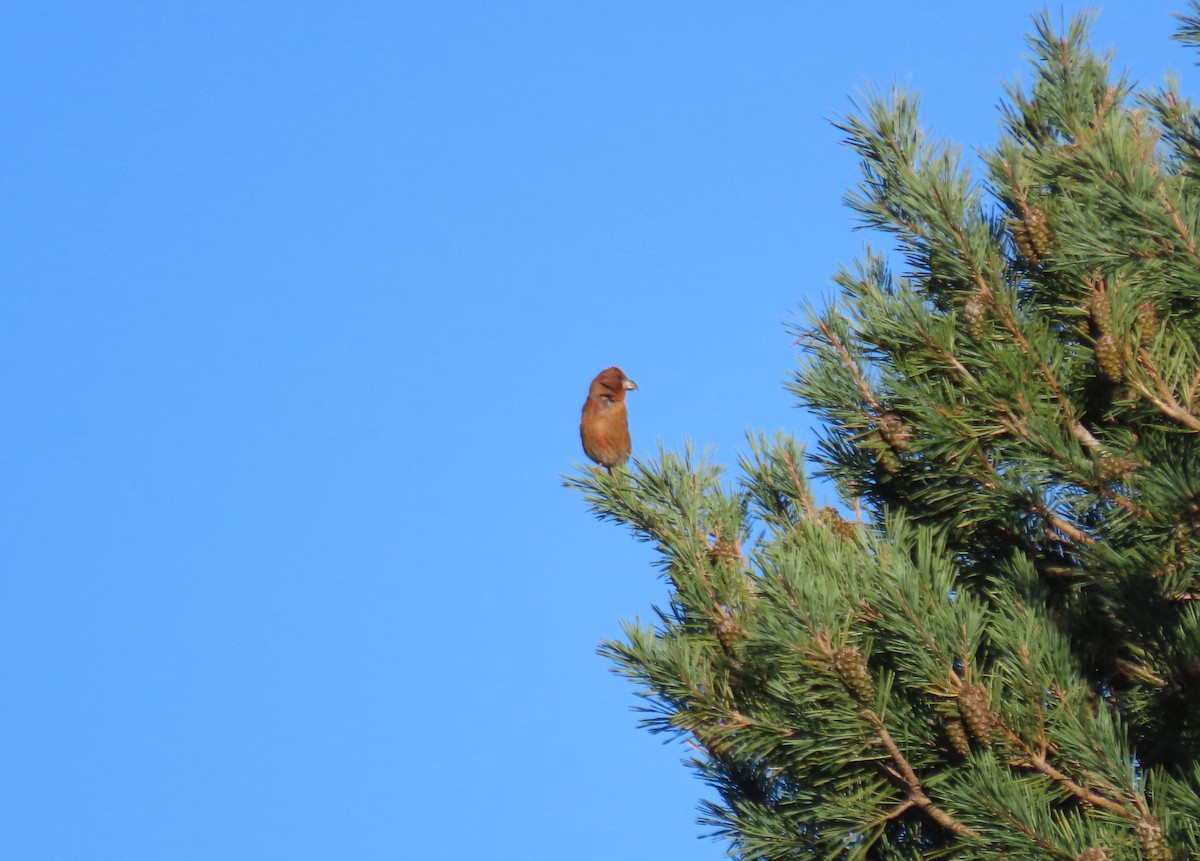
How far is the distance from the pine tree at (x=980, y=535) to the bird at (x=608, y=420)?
333 cm

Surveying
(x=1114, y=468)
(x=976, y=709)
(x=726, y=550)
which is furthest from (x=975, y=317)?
(x=976, y=709)

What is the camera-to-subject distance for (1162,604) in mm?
2762

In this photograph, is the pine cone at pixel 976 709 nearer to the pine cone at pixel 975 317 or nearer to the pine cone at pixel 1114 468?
the pine cone at pixel 1114 468

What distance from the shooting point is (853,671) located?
2.46 meters

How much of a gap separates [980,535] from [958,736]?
77 centimetres

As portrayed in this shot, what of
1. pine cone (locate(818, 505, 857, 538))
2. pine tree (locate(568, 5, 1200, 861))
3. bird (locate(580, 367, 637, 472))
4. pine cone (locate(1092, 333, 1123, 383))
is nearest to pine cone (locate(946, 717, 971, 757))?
pine tree (locate(568, 5, 1200, 861))

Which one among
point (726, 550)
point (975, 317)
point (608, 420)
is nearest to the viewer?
point (975, 317)

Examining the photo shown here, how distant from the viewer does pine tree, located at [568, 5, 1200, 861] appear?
8.05ft

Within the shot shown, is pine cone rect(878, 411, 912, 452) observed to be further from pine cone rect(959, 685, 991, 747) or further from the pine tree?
pine cone rect(959, 685, 991, 747)

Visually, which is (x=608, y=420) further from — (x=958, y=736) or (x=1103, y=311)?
(x=958, y=736)

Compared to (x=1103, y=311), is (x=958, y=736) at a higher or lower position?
lower

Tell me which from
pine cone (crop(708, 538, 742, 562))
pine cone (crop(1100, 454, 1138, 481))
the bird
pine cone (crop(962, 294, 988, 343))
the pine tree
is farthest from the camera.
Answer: the bird

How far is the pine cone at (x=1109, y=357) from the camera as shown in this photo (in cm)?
289

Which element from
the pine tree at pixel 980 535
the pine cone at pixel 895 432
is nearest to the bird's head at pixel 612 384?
the pine tree at pixel 980 535
